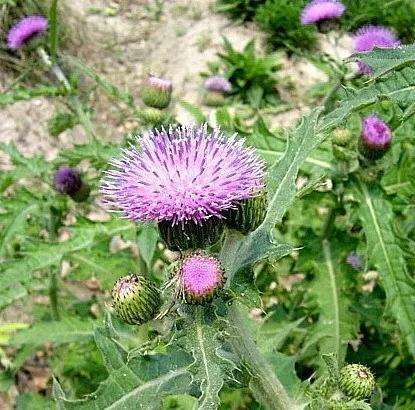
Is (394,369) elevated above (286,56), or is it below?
above

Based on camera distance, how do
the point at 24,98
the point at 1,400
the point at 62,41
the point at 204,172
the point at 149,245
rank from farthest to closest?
the point at 62,41 < the point at 1,400 < the point at 24,98 < the point at 149,245 < the point at 204,172

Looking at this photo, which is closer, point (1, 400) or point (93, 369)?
point (93, 369)

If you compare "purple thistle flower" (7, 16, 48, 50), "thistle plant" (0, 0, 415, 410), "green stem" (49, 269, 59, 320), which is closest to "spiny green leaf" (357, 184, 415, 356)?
"thistle plant" (0, 0, 415, 410)

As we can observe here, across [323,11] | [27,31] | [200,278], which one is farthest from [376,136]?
[27,31]

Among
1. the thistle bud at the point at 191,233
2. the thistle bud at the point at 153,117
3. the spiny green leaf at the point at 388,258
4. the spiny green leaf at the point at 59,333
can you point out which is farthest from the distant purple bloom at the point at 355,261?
the thistle bud at the point at 191,233

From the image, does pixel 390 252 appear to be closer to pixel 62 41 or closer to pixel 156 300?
pixel 156 300

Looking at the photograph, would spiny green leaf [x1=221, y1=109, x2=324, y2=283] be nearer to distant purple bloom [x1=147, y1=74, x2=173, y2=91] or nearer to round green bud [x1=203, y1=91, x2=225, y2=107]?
distant purple bloom [x1=147, y1=74, x2=173, y2=91]

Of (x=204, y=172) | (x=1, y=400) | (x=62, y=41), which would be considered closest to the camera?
(x=204, y=172)

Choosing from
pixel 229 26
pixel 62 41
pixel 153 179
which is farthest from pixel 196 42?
pixel 153 179
